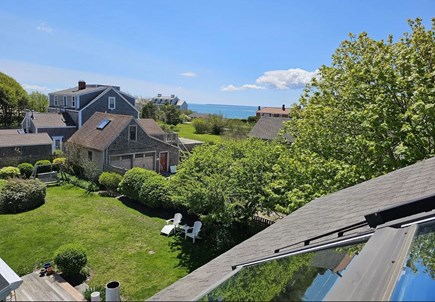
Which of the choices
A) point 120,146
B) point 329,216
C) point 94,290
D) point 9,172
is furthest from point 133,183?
point 329,216

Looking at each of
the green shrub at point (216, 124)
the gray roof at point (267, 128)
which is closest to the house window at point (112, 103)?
the gray roof at point (267, 128)

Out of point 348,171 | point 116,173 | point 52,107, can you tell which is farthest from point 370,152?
point 52,107

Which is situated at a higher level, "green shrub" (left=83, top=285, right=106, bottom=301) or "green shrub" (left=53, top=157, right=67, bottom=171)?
"green shrub" (left=53, top=157, right=67, bottom=171)

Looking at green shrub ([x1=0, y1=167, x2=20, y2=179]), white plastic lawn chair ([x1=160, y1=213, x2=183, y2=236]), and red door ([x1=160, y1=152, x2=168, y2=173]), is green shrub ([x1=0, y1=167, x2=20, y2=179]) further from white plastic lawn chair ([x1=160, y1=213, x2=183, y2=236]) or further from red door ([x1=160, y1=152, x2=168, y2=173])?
white plastic lawn chair ([x1=160, y1=213, x2=183, y2=236])

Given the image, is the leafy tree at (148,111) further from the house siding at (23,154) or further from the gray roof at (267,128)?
the house siding at (23,154)

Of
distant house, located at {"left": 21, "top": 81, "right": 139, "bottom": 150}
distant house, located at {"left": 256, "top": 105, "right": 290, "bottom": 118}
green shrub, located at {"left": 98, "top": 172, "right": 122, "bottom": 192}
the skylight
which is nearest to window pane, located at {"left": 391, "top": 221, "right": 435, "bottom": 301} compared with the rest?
green shrub, located at {"left": 98, "top": 172, "right": 122, "bottom": 192}

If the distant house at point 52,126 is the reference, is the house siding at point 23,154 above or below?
below

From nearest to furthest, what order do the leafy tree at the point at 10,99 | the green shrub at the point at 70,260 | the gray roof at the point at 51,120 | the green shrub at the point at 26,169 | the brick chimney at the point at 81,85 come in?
the green shrub at the point at 70,260
the green shrub at the point at 26,169
the gray roof at the point at 51,120
the brick chimney at the point at 81,85
the leafy tree at the point at 10,99
